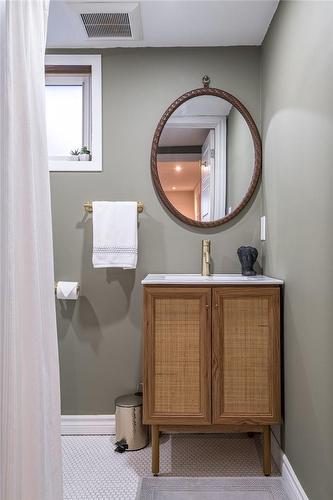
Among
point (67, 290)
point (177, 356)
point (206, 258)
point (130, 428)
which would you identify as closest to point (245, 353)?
point (177, 356)

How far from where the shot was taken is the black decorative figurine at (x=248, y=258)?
2203 mm

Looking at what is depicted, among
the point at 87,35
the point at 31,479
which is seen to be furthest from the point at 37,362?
the point at 87,35

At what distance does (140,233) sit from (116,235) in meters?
0.19

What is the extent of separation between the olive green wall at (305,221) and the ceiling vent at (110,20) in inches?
30.2

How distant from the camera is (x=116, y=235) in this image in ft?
7.34

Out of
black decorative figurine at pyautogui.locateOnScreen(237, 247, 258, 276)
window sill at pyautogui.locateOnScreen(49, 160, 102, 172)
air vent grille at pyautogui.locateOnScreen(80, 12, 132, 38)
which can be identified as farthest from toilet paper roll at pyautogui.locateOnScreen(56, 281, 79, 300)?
air vent grille at pyautogui.locateOnScreen(80, 12, 132, 38)

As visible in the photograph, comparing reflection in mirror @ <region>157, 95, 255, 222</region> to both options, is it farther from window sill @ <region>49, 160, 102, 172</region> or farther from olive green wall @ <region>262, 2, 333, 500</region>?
window sill @ <region>49, 160, 102, 172</region>

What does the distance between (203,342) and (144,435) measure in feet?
2.44

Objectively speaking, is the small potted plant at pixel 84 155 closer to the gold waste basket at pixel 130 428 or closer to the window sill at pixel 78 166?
the window sill at pixel 78 166

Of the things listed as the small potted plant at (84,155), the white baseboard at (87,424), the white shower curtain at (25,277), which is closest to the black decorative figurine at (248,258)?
the small potted plant at (84,155)

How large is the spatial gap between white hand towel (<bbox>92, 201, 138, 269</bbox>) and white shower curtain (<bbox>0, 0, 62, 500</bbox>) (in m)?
1.09

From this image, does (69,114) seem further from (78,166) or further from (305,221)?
(305,221)

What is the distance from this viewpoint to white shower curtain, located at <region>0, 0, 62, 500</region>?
94 cm

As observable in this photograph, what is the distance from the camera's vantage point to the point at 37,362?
1.03 metres
